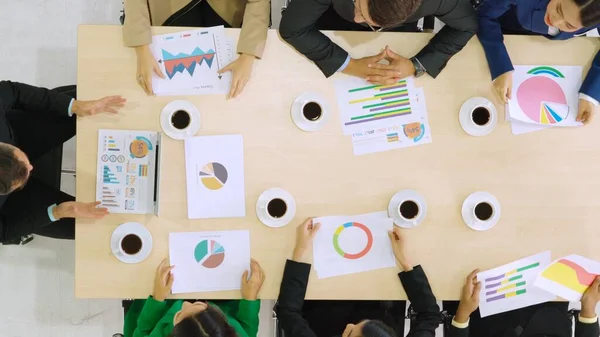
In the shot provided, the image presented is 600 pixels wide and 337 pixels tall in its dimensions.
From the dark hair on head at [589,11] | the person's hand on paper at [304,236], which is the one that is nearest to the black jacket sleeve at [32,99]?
the person's hand on paper at [304,236]

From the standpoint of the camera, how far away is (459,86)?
141 cm

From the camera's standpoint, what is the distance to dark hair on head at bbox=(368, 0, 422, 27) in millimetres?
1114

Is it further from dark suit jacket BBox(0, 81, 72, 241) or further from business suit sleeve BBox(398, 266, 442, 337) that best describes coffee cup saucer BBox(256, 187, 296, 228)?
dark suit jacket BBox(0, 81, 72, 241)

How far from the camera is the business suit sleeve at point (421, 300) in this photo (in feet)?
4.46

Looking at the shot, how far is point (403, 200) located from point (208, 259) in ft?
1.85

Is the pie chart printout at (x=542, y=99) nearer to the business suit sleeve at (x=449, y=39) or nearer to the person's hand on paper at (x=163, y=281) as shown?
the business suit sleeve at (x=449, y=39)

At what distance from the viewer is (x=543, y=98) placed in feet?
4.60

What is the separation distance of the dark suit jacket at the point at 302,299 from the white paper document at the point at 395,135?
35 cm

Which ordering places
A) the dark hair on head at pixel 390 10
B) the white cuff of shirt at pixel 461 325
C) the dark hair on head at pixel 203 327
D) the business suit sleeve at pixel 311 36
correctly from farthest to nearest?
the white cuff of shirt at pixel 461 325
the business suit sleeve at pixel 311 36
the dark hair on head at pixel 203 327
the dark hair on head at pixel 390 10

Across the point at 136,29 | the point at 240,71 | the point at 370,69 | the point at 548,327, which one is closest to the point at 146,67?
the point at 136,29

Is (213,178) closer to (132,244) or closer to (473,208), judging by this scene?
(132,244)

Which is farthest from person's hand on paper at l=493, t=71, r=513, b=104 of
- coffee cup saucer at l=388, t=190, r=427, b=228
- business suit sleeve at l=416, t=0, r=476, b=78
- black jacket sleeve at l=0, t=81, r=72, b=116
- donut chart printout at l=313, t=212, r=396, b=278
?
black jacket sleeve at l=0, t=81, r=72, b=116

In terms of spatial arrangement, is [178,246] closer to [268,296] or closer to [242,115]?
[268,296]

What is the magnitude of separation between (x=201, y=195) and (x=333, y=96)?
46cm
